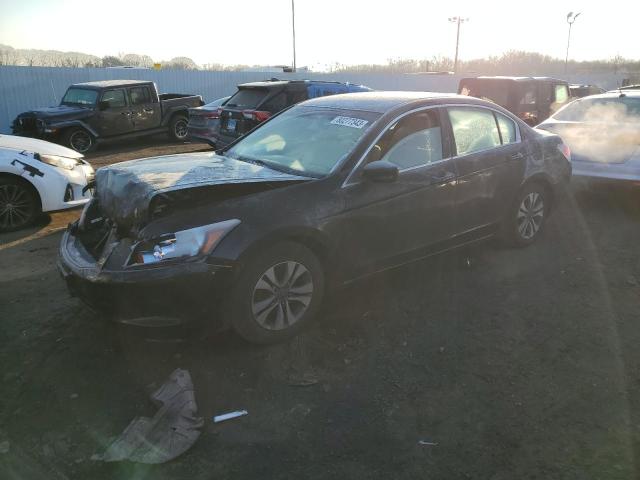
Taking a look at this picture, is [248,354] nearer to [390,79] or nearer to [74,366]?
[74,366]

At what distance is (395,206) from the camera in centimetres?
405

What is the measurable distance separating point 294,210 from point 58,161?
4.35 metres

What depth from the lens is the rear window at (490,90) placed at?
36.1 ft

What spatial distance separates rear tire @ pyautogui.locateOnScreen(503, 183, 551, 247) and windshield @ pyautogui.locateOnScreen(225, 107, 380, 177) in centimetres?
197

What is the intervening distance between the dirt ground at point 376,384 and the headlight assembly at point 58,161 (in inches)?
80.9

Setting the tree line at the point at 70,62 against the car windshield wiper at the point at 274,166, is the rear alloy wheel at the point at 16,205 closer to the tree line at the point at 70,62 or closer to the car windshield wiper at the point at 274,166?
the car windshield wiper at the point at 274,166

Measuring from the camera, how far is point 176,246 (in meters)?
3.18

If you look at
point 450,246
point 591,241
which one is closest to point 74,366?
point 450,246

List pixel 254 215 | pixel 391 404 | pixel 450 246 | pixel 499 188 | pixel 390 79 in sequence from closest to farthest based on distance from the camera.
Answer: pixel 391 404, pixel 254 215, pixel 450 246, pixel 499 188, pixel 390 79

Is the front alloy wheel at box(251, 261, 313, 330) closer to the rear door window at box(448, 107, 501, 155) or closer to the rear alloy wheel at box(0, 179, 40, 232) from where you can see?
the rear door window at box(448, 107, 501, 155)

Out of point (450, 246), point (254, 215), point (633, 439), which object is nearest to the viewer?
point (633, 439)

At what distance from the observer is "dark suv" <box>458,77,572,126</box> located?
10938 millimetres

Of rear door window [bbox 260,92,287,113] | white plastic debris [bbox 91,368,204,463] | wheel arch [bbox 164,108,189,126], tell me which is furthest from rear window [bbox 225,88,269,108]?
white plastic debris [bbox 91,368,204,463]

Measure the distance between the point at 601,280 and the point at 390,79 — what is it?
2413cm
